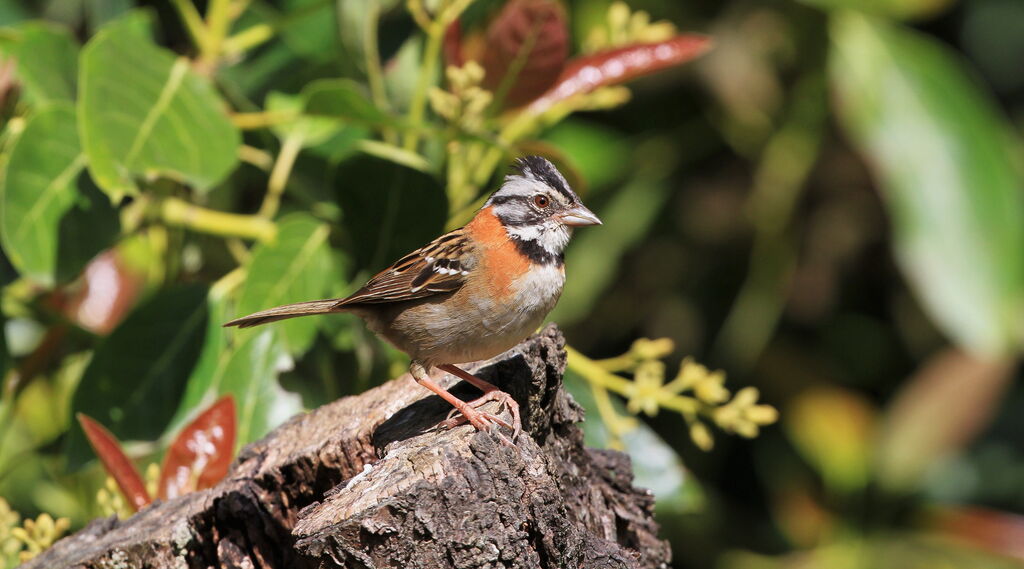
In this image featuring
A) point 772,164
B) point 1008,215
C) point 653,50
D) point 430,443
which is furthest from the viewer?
point 772,164

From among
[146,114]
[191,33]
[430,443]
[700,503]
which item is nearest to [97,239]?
[146,114]

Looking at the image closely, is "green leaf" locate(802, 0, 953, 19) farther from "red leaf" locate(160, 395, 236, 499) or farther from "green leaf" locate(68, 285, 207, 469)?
"red leaf" locate(160, 395, 236, 499)

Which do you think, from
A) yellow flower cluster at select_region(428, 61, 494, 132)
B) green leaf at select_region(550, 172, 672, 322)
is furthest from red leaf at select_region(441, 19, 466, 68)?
green leaf at select_region(550, 172, 672, 322)

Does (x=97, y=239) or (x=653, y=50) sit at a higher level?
(x=653, y=50)

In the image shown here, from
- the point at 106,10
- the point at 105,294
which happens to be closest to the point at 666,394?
the point at 105,294

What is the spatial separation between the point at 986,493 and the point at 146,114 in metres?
4.70

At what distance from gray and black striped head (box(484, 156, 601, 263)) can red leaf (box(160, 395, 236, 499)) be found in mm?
1080

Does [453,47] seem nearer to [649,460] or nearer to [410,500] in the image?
[649,460]

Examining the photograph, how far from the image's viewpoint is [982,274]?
15.3 feet

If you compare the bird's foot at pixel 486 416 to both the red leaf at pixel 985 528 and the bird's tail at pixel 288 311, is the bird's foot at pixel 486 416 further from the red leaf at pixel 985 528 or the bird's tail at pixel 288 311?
the red leaf at pixel 985 528

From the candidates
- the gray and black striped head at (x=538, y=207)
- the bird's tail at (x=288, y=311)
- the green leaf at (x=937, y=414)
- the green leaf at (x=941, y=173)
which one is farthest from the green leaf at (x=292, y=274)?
the green leaf at (x=937, y=414)

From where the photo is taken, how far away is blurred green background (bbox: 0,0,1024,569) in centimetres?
391

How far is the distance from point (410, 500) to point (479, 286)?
3.74 feet

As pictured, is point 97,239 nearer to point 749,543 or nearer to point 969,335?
point 969,335
